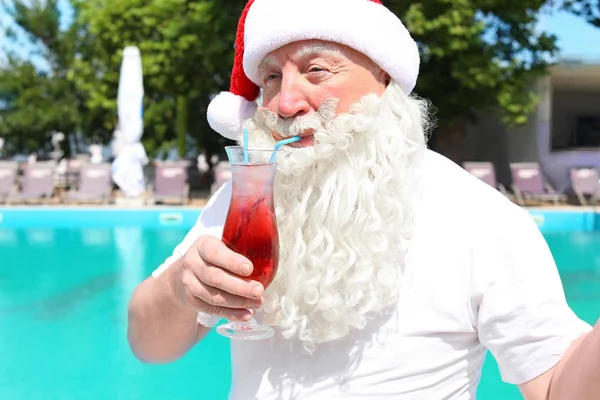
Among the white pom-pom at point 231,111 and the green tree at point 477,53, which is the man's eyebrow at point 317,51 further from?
the green tree at point 477,53

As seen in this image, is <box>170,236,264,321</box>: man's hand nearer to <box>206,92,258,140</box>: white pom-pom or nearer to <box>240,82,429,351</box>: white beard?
<box>240,82,429,351</box>: white beard

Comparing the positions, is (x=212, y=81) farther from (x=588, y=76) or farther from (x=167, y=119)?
(x=588, y=76)

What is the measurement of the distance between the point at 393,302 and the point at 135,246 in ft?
24.9

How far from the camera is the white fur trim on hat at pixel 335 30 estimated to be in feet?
4.42

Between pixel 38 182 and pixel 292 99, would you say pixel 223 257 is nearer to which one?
pixel 292 99

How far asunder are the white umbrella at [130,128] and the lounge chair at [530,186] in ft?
23.3

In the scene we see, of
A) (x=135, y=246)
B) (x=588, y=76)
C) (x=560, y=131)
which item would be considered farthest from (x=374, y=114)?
(x=560, y=131)

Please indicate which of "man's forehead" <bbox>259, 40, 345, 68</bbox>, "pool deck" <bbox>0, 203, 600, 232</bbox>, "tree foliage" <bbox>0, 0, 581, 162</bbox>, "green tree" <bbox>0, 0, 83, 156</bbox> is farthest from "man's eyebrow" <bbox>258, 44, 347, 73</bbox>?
"green tree" <bbox>0, 0, 83, 156</bbox>

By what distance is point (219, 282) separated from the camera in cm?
105

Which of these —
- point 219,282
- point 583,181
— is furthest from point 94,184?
point 219,282

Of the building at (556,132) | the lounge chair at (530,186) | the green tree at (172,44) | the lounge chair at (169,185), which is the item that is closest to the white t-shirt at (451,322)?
the lounge chair at (169,185)

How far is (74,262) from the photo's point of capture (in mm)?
7613

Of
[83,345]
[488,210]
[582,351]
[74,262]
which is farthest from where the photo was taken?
[74,262]

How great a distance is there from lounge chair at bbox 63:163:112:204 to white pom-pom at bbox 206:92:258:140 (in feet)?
34.6
